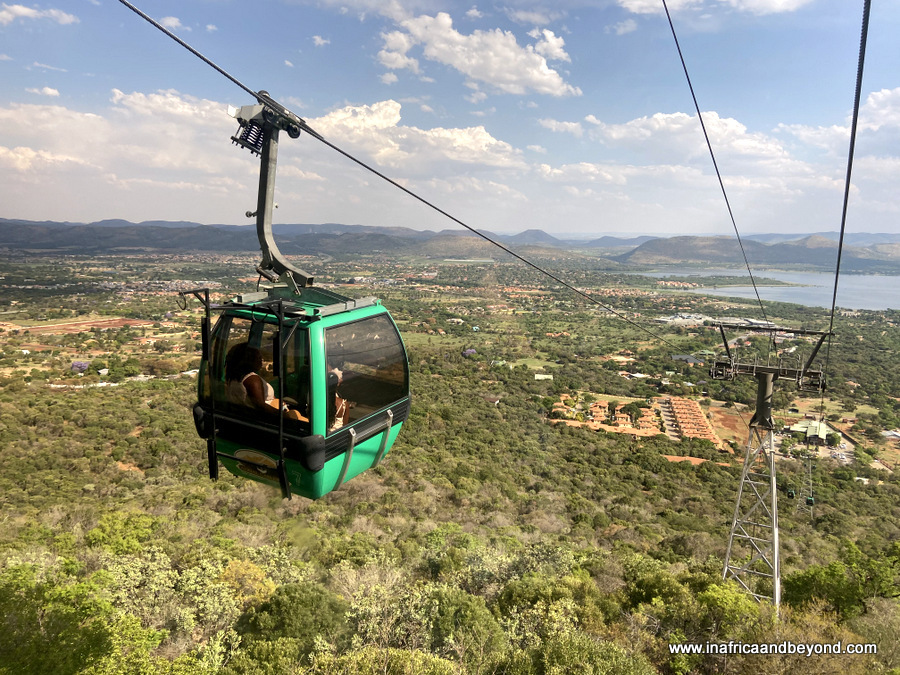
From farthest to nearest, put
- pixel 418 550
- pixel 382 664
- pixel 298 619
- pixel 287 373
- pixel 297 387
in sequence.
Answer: pixel 418 550 → pixel 298 619 → pixel 382 664 → pixel 287 373 → pixel 297 387

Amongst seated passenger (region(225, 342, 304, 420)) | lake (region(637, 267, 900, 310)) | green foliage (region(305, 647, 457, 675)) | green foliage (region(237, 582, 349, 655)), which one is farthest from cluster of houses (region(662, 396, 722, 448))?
lake (region(637, 267, 900, 310))

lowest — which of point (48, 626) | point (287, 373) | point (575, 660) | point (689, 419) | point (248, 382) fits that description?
point (689, 419)

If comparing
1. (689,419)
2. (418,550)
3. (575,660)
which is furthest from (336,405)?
(689,419)

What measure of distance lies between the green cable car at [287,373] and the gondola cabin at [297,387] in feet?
0.03

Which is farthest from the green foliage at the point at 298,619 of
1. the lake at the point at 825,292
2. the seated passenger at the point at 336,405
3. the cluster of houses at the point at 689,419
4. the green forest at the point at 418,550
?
the lake at the point at 825,292

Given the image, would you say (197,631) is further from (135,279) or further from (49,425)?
(135,279)

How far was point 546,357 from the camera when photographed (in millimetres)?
66188

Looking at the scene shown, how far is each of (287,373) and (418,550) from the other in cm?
1491

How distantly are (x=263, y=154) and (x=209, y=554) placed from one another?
14.8 meters

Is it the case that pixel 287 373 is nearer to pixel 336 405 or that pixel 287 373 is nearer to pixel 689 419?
pixel 336 405

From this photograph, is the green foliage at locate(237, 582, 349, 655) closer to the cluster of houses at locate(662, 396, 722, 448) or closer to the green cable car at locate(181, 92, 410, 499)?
the green cable car at locate(181, 92, 410, 499)

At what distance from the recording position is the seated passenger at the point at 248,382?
179 inches

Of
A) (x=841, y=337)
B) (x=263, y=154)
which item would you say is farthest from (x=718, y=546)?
(x=841, y=337)

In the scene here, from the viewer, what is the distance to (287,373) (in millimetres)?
4535
